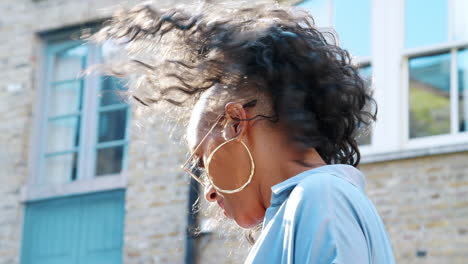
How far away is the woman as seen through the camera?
7.34ft

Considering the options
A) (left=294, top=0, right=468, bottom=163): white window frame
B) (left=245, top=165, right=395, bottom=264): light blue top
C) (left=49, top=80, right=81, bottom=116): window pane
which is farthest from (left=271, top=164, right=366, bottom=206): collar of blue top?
(left=49, top=80, right=81, bottom=116): window pane

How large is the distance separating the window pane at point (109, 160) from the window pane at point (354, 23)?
10.2 ft

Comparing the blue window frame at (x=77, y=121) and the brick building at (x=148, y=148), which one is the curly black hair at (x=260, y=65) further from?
the blue window frame at (x=77, y=121)

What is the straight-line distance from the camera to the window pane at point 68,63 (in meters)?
11.8

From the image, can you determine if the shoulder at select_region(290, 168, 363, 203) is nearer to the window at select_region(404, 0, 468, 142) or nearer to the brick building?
the brick building

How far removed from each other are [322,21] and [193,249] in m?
2.67

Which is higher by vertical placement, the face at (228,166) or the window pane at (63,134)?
the window pane at (63,134)

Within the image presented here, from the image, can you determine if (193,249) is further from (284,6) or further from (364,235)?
(364,235)

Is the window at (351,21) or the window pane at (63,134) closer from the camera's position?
the window at (351,21)

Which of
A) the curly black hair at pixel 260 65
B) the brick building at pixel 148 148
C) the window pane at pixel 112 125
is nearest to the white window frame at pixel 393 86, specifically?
the brick building at pixel 148 148

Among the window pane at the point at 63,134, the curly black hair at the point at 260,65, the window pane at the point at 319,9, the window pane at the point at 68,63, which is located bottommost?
the curly black hair at the point at 260,65

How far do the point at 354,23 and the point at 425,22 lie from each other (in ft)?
2.50

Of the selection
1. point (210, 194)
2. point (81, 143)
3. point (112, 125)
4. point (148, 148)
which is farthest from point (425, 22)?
point (210, 194)

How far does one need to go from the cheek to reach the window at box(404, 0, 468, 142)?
6.28 meters
